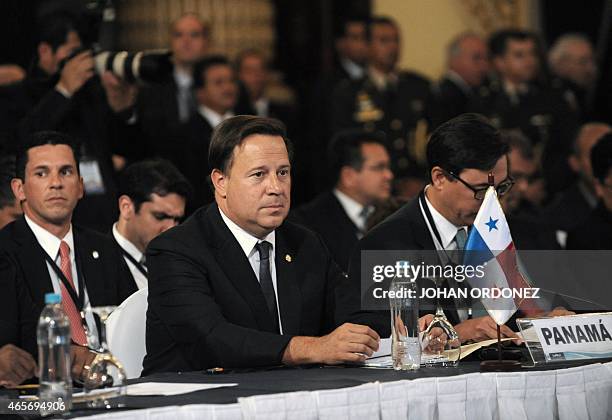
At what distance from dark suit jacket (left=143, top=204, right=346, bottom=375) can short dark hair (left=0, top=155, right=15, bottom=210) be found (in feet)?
5.00

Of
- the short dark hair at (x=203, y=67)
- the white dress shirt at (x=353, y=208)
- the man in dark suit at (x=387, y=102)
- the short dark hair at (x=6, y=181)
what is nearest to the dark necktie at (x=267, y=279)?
the short dark hair at (x=6, y=181)

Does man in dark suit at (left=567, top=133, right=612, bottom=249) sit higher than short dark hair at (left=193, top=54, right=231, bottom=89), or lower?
lower

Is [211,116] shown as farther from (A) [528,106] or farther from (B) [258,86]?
(A) [528,106]

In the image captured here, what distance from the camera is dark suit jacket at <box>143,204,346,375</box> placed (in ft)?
13.4

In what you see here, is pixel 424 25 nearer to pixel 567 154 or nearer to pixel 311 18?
pixel 311 18

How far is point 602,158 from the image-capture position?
6402mm

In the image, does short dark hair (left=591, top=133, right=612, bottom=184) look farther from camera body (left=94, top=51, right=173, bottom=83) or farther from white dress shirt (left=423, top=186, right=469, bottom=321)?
camera body (left=94, top=51, right=173, bottom=83)

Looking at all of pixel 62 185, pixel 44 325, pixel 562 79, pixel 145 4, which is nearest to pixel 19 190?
pixel 62 185

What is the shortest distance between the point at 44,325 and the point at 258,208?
0.99m

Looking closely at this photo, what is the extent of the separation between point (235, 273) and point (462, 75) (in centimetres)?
514

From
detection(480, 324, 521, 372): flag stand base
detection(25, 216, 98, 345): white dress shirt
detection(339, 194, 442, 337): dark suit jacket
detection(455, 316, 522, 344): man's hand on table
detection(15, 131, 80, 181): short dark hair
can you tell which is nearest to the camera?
detection(480, 324, 521, 372): flag stand base

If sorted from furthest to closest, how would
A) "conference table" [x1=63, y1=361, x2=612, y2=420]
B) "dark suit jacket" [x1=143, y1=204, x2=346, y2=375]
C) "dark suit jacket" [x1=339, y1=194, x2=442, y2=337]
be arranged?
1. "dark suit jacket" [x1=339, y1=194, x2=442, y2=337]
2. "dark suit jacket" [x1=143, y1=204, x2=346, y2=375]
3. "conference table" [x1=63, y1=361, x2=612, y2=420]

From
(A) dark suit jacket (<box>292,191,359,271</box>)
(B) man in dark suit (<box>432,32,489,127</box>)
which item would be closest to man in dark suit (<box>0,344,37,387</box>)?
(A) dark suit jacket (<box>292,191,359,271</box>)

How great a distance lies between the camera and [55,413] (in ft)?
11.1
